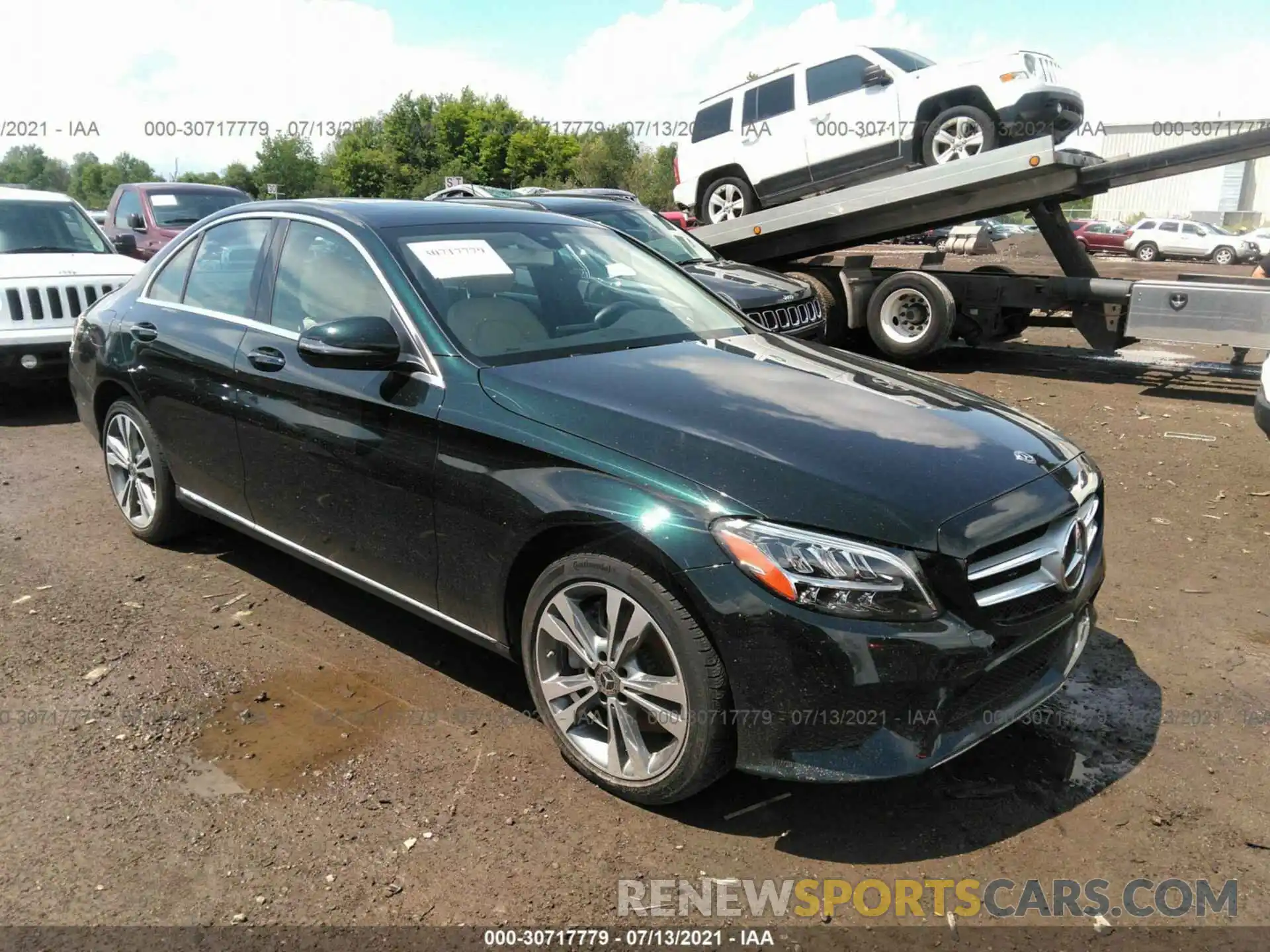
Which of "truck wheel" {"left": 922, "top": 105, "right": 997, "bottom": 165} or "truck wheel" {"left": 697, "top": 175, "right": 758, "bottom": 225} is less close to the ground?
"truck wheel" {"left": 922, "top": 105, "right": 997, "bottom": 165}

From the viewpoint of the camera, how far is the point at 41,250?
29.1ft

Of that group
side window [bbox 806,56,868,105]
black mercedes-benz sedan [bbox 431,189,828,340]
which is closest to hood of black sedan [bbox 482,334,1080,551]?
black mercedes-benz sedan [bbox 431,189,828,340]

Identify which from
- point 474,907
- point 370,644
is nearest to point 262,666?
point 370,644

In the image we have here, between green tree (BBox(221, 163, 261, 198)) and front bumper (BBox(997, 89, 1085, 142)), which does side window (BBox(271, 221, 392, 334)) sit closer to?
front bumper (BBox(997, 89, 1085, 142))

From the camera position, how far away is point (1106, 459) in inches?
272

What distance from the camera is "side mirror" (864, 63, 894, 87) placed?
1131cm

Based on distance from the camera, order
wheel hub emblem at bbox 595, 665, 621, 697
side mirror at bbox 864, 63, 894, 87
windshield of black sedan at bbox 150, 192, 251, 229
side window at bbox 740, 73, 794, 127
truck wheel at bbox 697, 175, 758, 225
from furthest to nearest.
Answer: windshield of black sedan at bbox 150, 192, 251, 229 < truck wheel at bbox 697, 175, 758, 225 < side window at bbox 740, 73, 794, 127 < side mirror at bbox 864, 63, 894, 87 < wheel hub emblem at bbox 595, 665, 621, 697

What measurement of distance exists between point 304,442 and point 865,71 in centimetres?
980

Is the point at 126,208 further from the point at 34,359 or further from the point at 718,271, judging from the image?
the point at 718,271

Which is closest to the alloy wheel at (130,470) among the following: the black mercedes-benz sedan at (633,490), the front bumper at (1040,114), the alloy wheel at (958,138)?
the black mercedes-benz sedan at (633,490)

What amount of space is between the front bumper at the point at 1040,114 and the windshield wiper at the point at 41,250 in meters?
9.19

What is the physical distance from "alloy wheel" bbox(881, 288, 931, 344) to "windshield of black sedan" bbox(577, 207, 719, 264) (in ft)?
6.50

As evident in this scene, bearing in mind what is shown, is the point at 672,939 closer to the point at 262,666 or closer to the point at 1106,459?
the point at 262,666

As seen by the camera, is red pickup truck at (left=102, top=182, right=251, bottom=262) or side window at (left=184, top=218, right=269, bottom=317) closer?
side window at (left=184, top=218, right=269, bottom=317)
